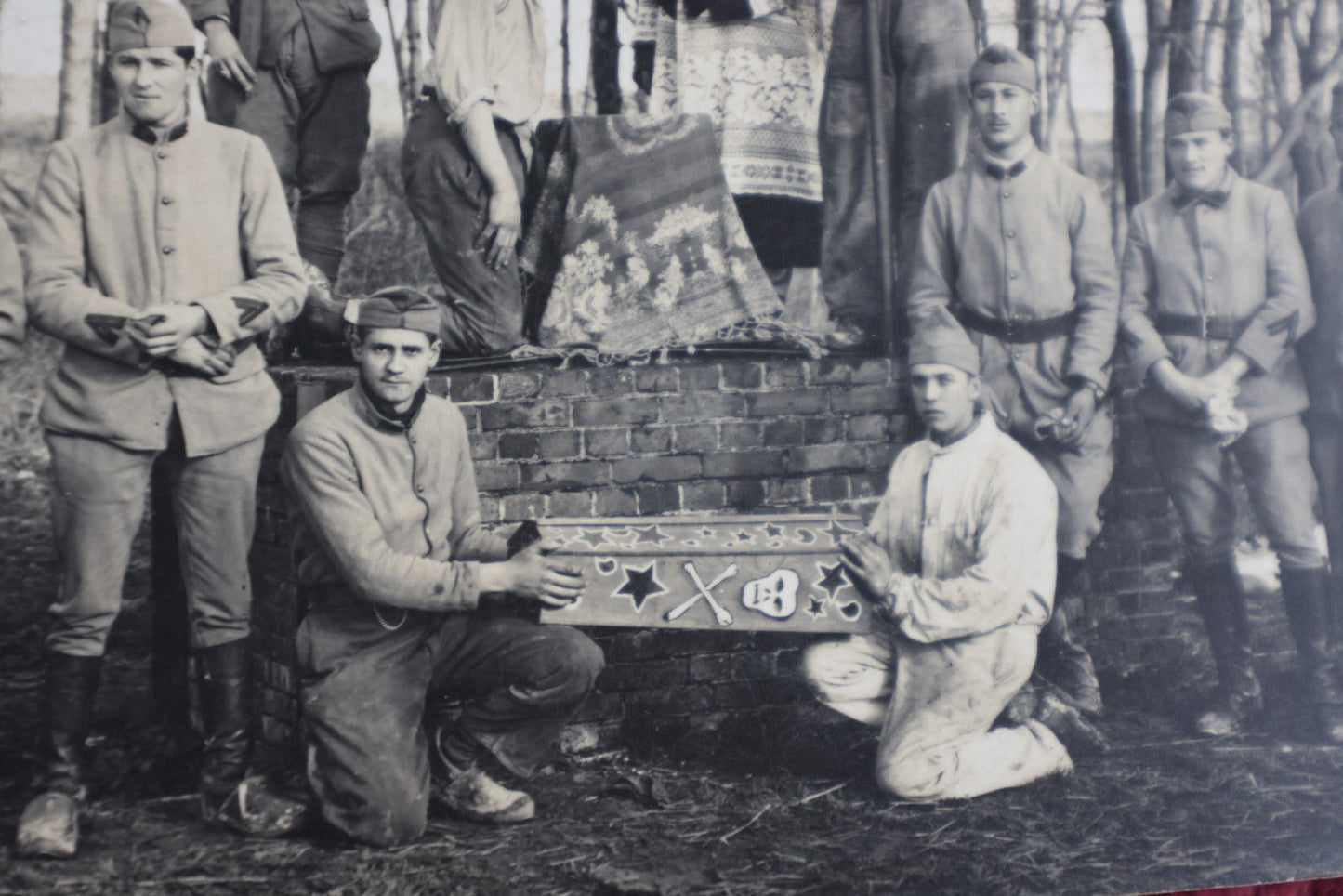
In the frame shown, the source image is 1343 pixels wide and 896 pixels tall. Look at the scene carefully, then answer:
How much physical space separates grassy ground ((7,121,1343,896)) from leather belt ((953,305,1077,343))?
87 cm

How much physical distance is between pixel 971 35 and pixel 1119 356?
33.7 inches

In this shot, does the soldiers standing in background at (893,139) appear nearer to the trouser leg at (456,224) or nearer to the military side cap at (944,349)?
the military side cap at (944,349)

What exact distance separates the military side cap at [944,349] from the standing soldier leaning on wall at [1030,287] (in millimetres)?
34

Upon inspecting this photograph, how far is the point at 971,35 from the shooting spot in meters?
3.19

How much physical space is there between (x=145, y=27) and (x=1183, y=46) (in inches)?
95.8

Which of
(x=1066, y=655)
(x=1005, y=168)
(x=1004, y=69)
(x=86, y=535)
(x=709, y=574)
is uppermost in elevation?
(x=1004, y=69)

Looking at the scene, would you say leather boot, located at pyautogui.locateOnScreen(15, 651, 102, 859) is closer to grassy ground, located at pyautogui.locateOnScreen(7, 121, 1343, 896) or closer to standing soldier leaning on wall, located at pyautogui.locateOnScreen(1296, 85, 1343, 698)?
grassy ground, located at pyautogui.locateOnScreen(7, 121, 1343, 896)

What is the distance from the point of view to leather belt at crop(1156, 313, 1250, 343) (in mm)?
3213

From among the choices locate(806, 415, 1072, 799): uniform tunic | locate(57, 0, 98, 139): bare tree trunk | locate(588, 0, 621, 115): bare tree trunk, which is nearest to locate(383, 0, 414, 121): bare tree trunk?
locate(588, 0, 621, 115): bare tree trunk

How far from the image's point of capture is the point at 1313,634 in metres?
3.32

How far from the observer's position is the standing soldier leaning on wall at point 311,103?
2.60 meters

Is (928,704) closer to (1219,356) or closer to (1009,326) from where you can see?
(1009,326)

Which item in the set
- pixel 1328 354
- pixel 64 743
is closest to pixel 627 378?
pixel 64 743

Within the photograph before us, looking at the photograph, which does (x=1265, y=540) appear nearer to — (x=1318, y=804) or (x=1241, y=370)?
(x=1241, y=370)
